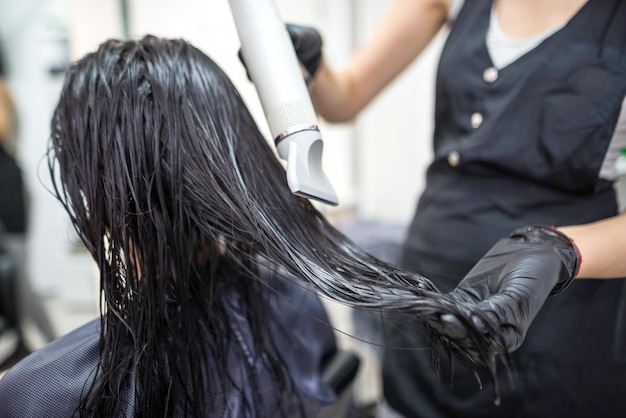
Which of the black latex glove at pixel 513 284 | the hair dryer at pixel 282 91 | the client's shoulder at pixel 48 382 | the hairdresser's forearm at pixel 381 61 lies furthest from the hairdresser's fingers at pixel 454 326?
the hairdresser's forearm at pixel 381 61

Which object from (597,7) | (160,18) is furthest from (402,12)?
(160,18)

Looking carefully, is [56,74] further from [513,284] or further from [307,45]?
[513,284]

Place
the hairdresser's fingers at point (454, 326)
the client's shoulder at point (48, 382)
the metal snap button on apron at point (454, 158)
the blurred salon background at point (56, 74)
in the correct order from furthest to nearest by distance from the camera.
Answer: the blurred salon background at point (56, 74)
the metal snap button on apron at point (454, 158)
the client's shoulder at point (48, 382)
the hairdresser's fingers at point (454, 326)

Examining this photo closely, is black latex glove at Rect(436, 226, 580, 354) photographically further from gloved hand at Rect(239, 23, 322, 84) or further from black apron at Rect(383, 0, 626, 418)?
gloved hand at Rect(239, 23, 322, 84)

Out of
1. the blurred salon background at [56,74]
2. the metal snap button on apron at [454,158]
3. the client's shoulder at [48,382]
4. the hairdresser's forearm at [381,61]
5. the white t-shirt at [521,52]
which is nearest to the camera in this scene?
the client's shoulder at [48,382]

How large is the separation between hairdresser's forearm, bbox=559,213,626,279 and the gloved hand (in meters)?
0.46

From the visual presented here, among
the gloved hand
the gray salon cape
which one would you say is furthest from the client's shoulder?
the gloved hand

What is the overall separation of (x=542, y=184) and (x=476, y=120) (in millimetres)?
145

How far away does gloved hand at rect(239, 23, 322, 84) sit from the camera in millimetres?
664

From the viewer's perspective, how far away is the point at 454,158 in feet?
2.33

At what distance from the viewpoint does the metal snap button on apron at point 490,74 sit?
0.66 meters

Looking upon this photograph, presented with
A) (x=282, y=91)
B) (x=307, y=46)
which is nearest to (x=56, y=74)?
(x=307, y=46)

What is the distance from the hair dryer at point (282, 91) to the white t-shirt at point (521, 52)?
1.17 ft

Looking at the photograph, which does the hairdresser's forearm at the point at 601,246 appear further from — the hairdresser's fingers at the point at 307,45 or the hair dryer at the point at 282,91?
the hairdresser's fingers at the point at 307,45
